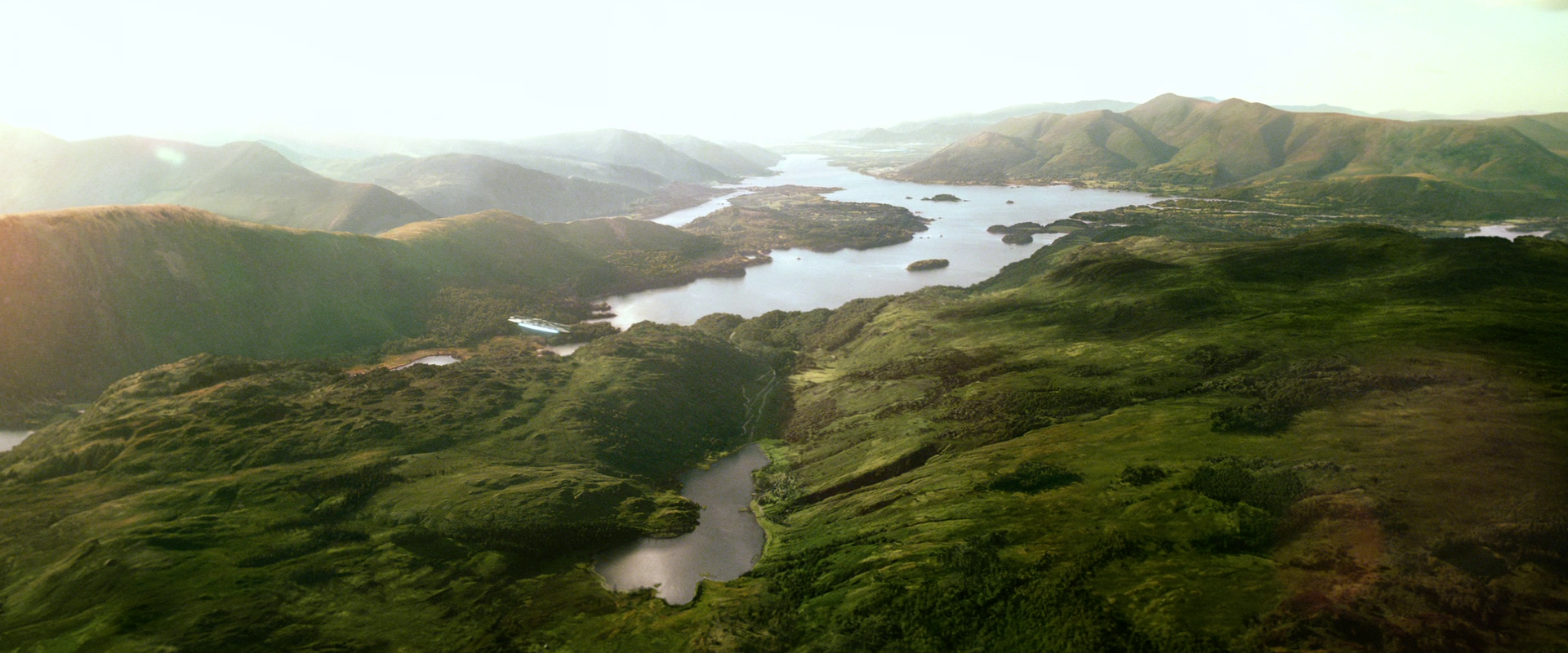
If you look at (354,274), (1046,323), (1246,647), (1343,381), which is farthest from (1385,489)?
(354,274)

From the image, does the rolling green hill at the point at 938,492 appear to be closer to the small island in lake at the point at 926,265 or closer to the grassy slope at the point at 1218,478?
the grassy slope at the point at 1218,478

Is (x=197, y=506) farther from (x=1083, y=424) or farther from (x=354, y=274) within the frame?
(x=354, y=274)

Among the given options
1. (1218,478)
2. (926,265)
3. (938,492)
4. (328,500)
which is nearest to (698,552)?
(938,492)

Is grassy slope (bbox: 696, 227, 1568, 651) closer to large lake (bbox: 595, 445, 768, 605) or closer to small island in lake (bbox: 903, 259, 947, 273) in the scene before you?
large lake (bbox: 595, 445, 768, 605)

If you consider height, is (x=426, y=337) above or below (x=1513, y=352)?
below

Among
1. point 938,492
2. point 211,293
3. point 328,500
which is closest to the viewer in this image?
point 938,492

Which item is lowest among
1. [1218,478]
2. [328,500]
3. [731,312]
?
[731,312]

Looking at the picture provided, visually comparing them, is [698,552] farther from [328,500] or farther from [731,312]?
[731,312]
